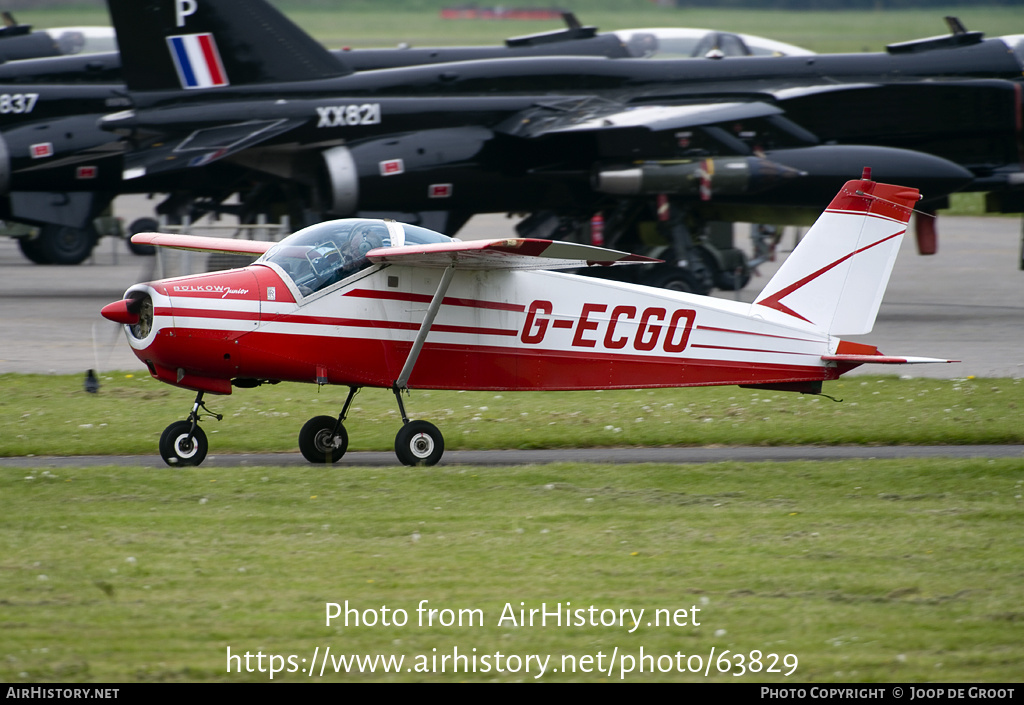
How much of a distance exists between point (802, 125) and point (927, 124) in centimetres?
222

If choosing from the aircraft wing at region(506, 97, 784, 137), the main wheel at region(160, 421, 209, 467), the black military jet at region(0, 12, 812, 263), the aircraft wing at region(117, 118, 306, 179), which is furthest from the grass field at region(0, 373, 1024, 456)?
the black military jet at region(0, 12, 812, 263)

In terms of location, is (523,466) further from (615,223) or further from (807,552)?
(615,223)

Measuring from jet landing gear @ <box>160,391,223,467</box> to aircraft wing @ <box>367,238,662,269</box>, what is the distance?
2.12 m

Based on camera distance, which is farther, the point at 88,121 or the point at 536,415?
the point at 88,121

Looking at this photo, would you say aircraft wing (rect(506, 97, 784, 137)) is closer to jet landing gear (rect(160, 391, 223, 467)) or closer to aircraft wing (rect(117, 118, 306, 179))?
aircraft wing (rect(117, 118, 306, 179))

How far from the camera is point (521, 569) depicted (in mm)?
7391

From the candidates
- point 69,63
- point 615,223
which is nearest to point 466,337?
point 615,223

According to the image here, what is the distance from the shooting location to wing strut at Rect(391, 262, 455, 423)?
9945 mm

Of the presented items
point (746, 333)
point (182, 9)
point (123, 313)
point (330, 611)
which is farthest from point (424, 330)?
point (182, 9)

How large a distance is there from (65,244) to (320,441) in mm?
18105

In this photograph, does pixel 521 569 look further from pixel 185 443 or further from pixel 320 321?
pixel 185 443

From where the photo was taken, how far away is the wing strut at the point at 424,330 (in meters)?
9.95

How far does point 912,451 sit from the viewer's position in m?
11.3

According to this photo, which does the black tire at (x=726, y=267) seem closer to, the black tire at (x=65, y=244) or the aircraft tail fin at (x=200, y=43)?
the aircraft tail fin at (x=200, y=43)
